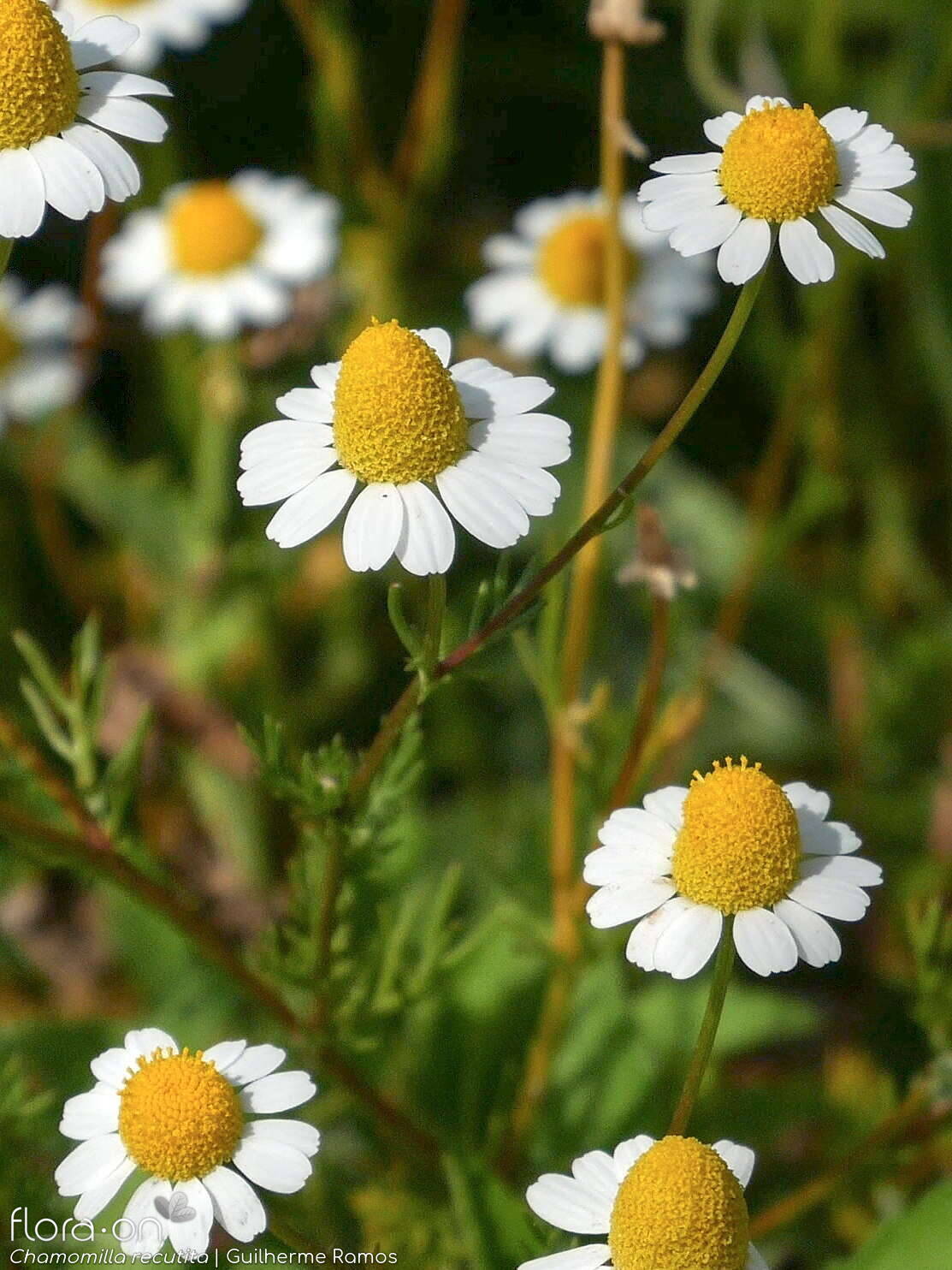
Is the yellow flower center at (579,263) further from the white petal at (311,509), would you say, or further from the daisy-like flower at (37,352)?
the white petal at (311,509)

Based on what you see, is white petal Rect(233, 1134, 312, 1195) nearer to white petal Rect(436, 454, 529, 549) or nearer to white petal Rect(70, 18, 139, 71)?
white petal Rect(436, 454, 529, 549)

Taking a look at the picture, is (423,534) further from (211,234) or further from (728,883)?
(211,234)

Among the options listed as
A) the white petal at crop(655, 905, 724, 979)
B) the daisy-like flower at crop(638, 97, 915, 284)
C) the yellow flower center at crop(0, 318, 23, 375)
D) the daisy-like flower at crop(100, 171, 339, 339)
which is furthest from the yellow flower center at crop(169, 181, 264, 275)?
the white petal at crop(655, 905, 724, 979)

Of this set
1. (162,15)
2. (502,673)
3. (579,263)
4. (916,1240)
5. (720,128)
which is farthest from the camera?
(162,15)

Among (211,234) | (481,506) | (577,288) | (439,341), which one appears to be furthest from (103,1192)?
(211,234)

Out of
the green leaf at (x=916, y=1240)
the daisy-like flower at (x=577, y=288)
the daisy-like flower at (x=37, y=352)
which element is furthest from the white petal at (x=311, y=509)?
the daisy-like flower at (x=37, y=352)

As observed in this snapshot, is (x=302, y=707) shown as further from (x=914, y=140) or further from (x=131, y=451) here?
(x=914, y=140)
